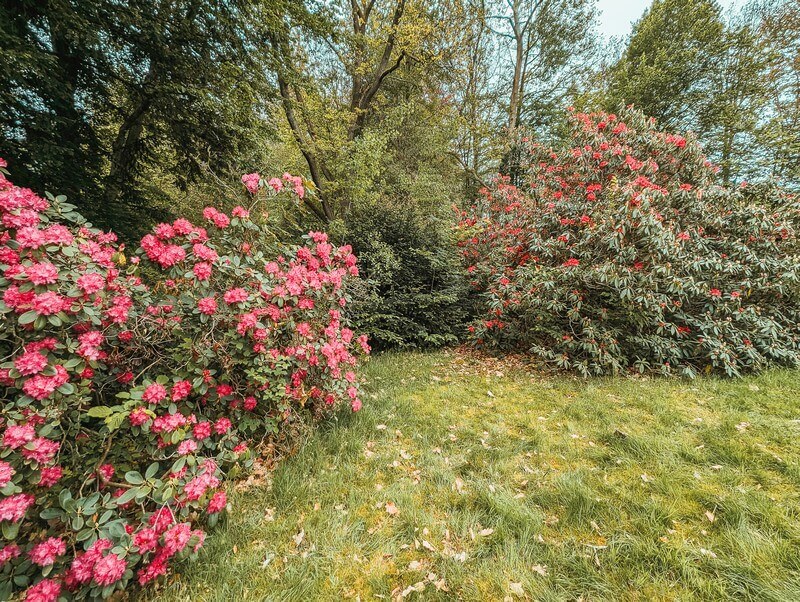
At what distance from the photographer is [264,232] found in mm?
2668

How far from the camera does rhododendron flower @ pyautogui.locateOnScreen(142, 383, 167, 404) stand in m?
1.68

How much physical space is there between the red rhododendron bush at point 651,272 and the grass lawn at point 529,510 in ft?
3.72

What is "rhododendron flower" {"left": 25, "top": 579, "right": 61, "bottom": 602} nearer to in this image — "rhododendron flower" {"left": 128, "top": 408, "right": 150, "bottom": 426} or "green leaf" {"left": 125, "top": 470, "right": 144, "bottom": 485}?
"green leaf" {"left": 125, "top": 470, "right": 144, "bottom": 485}

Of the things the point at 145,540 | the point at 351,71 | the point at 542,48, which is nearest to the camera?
the point at 145,540

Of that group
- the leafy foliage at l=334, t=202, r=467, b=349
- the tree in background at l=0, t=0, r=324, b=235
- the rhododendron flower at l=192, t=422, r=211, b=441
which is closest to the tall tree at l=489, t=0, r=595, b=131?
the leafy foliage at l=334, t=202, r=467, b=349

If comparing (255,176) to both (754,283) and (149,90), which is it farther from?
(754,283)

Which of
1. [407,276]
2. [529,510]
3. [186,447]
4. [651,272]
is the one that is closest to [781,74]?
[651,272]

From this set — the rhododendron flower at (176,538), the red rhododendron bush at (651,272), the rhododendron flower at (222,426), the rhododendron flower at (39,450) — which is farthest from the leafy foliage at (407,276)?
the rhododendron flower at (39,450)

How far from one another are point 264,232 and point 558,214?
15.4 ft

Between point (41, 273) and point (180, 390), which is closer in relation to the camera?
point (41, 273)

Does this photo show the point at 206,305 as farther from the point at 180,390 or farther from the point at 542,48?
the point at 542,48

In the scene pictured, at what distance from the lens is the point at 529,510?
6.54 feet

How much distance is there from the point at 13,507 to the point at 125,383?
2.44 ft

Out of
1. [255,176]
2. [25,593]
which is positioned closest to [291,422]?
[25,593]
